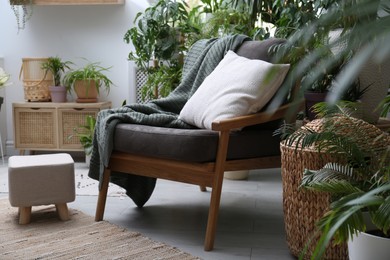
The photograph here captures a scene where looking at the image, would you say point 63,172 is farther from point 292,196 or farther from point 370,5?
point 370,5

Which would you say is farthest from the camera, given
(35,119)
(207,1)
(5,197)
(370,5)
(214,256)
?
(35,119)

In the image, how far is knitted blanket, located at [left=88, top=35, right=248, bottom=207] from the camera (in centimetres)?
268

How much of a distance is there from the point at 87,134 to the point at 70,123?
294 mm

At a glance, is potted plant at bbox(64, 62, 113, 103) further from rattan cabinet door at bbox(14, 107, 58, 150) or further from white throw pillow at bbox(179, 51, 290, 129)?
white throw pillow at bbox(179, 51, 290, 129)

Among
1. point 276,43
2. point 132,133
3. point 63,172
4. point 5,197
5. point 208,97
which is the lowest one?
point 5,197

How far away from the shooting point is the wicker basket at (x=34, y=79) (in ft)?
14.3

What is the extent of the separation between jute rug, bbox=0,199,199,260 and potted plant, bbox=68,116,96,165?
1148 millimetres

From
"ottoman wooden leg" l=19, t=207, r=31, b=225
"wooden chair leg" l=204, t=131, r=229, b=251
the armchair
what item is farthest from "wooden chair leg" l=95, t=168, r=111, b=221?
"wooden chair leg" l=204, t=131, r=229, b=251

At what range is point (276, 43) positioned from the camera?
2.75 meters

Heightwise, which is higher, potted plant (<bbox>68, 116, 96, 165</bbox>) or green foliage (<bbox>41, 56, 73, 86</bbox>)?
green foliage (<bbox>41, 56, 73, 86</bbox>)

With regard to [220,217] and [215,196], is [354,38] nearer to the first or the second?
[215,196]

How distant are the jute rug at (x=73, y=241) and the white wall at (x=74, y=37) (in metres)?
1.93

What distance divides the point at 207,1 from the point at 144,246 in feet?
6.92

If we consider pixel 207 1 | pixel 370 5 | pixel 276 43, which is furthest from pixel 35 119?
pixel 370 5
